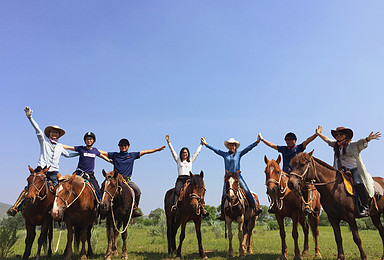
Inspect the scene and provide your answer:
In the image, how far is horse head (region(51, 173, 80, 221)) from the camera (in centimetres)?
819

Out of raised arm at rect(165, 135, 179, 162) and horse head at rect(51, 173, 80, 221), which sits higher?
raised arm at rect(165, 135, 179, 162)

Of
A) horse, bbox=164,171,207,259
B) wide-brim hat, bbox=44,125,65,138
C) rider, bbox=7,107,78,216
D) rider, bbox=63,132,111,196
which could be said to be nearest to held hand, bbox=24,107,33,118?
rider, bbox=7,107,78,216

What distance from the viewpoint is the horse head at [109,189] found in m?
8.37

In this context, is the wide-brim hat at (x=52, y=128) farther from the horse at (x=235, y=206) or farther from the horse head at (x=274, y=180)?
the horse head at (x=274, y=180)

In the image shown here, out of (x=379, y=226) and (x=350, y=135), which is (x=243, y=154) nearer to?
(x=350, y=135)

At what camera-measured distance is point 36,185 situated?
27.0ft

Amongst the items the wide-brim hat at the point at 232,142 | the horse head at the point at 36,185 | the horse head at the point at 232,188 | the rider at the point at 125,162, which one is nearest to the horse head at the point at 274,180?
the horse head at the point at 232,188

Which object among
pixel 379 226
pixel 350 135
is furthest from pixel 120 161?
pixel 379 226

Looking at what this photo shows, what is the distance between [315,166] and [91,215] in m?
7.21

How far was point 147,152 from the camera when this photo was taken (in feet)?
36.9

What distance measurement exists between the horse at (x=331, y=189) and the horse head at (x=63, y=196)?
6.52 meters

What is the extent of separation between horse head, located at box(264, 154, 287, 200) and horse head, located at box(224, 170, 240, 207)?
4.08 ft

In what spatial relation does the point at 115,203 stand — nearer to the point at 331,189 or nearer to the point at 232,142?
the point at 232,142

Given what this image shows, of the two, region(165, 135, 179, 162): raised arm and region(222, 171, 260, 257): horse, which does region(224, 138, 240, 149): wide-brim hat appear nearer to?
region(222, 171, 260, 257): horse
